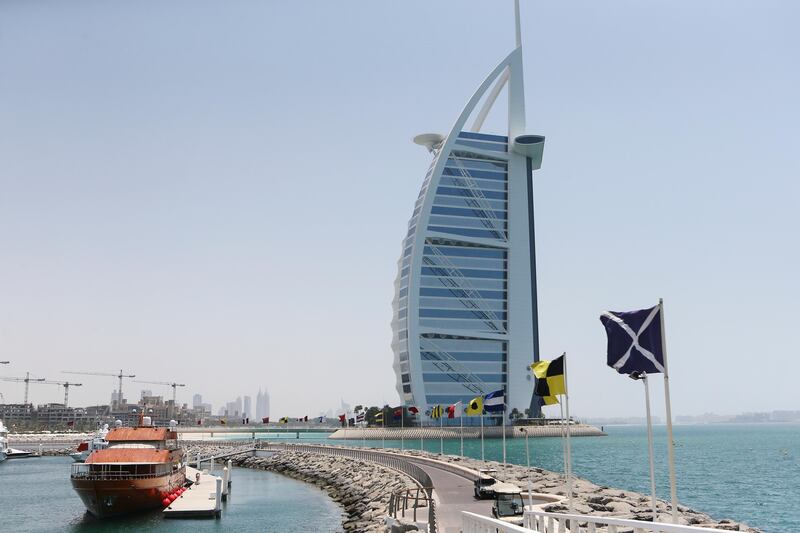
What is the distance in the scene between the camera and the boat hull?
160 ft

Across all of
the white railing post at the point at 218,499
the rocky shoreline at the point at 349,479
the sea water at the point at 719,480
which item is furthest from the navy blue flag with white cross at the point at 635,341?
the white railing post at the point at 218,499

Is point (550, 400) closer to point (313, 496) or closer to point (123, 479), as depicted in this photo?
point (123, 479)

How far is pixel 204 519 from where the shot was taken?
48.5m

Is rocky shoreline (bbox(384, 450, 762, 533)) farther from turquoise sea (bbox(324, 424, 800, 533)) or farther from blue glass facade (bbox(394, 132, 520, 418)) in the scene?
blue glass facade (bbox(394, 132, 520, 418))

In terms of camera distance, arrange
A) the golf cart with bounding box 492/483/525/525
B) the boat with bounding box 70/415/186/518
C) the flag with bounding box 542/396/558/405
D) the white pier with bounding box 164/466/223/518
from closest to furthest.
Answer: the golf cart with bounding box 492/483/525/525 < the flag with bounding box 542/396/558/405 < the white pier with bounding box 164/466/223/518 < the boat with bounding box 70/415/186/518

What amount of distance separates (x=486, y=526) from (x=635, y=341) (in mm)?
6595

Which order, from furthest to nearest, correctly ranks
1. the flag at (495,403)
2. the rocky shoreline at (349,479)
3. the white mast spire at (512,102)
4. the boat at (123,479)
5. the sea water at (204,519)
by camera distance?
1. the white mast spire at (512,102)
2. the boat at (123,479)
3. the flag at (495,403)
4. the sea water at (204,519)
5. the rocky shoreline at (349,479)

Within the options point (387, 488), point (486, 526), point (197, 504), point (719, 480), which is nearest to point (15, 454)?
point (197, 504)

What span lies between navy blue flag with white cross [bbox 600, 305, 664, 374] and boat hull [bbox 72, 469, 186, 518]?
1542 inches

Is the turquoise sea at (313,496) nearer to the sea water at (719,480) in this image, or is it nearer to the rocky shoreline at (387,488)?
the sea water at (719,480)

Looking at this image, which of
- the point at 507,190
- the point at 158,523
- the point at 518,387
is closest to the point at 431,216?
the point at 507,190

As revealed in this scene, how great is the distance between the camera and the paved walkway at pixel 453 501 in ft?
97.3

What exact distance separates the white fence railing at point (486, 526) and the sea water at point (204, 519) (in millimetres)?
28789

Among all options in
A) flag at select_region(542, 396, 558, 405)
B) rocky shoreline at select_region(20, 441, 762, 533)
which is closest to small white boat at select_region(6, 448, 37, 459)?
rocky shoreline at select_region(20, 441, 762, 533)
